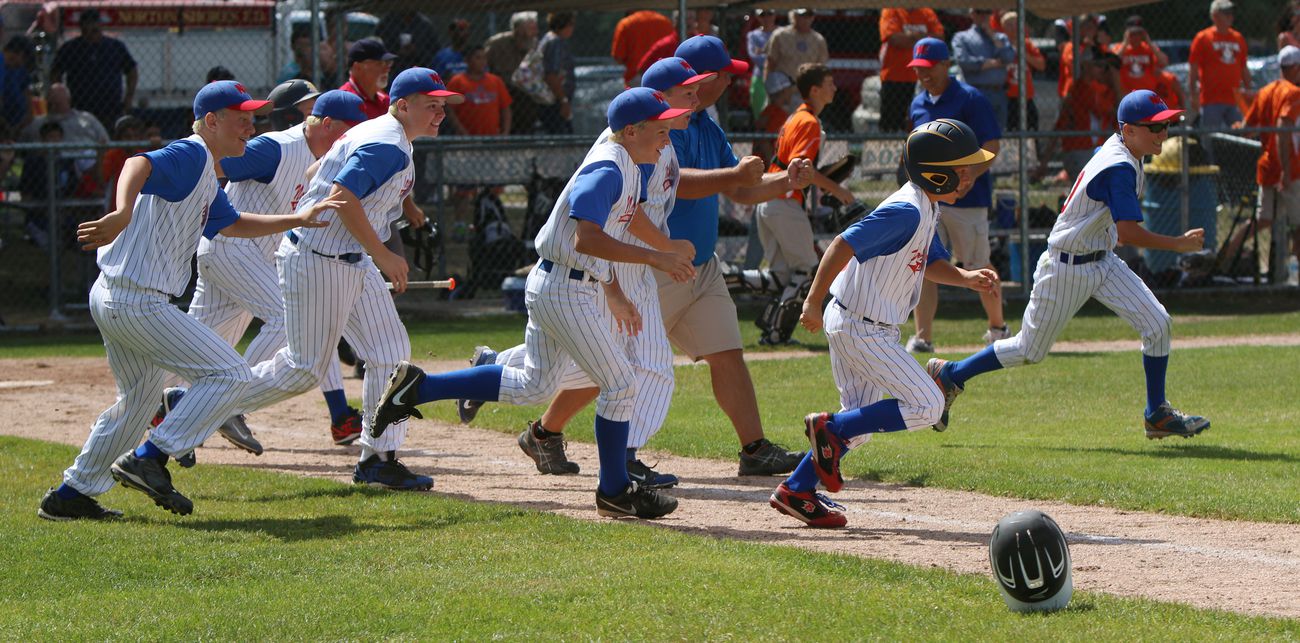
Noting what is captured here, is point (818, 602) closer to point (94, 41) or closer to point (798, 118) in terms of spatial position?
point (798, 118)

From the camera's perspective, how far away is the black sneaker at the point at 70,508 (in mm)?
6934

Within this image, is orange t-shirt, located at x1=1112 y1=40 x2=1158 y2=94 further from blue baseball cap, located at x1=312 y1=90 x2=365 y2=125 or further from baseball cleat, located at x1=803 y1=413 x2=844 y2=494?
baseball cleat, located at x1=803 y1=413 x2=844 y2=494

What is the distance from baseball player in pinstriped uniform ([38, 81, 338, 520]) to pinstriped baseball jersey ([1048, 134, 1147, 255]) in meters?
4.05

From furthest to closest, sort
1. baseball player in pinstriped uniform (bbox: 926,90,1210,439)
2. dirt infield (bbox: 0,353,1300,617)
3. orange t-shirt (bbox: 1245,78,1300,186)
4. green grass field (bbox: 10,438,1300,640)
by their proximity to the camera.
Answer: orange t-shirt (bbox: 1245,78,1300,186), baseball player in pinstriped uniform (bbox: 926,90,1210,439), dirt infield (bbox: 0,353,1300,617), green grass field (bbox: 10,438,1300,640)

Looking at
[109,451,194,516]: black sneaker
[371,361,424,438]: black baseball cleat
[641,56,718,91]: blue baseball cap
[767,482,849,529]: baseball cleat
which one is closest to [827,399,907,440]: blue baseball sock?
[767,482,849,529]: baseball cleat

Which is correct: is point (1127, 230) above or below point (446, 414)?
above

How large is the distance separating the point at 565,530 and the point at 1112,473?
2759mm

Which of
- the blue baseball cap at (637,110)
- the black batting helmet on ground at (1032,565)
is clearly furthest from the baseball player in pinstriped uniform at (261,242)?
the black batting helmet on ground at (1032,565)

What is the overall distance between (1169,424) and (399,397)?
159 inches

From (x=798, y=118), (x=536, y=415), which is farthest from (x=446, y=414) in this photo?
(x=798, y=118)

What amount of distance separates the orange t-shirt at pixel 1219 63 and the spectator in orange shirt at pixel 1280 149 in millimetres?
2160

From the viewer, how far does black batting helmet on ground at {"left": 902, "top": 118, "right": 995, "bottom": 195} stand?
666 cm

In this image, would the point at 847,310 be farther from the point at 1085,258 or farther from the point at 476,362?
the point at 1085,258

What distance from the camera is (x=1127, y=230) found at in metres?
8.62
